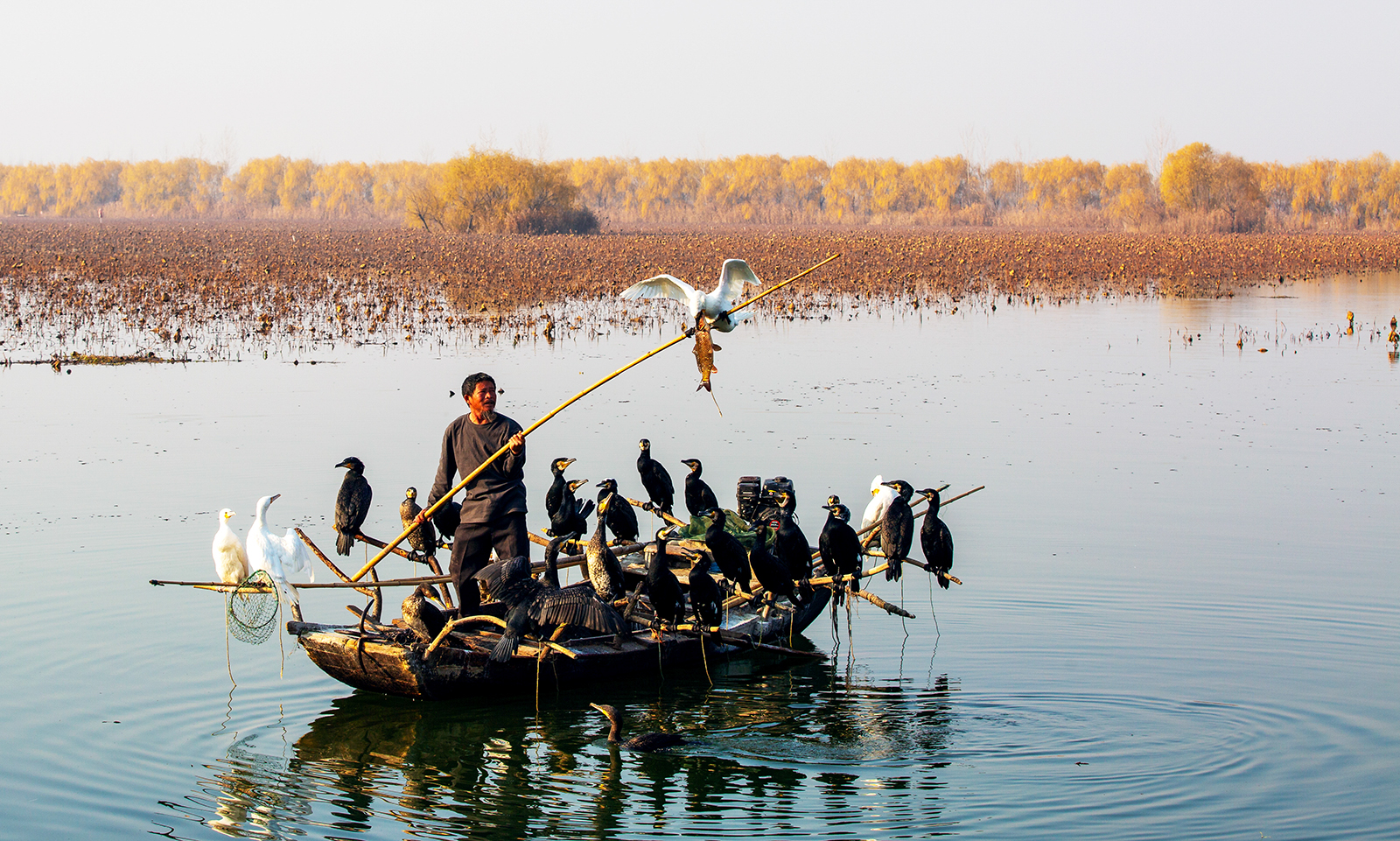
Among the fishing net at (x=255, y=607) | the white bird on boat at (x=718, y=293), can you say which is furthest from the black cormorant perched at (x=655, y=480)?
the fishing net at (x=255, y=607)

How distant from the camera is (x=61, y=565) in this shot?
10680 millimetres

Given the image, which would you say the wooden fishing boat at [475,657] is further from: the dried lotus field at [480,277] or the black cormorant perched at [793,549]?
the dried lotus field at [480,277]

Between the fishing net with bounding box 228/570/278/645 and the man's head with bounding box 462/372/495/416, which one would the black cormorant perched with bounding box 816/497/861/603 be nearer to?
the man's head with bounding box 462/372/495/416

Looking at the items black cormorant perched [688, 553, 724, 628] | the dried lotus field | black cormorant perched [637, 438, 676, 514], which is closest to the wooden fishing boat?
black cormorant perched [688, 553, 724, 628]

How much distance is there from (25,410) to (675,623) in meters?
11.1

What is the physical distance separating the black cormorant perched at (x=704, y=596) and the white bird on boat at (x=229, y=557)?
8.25ft

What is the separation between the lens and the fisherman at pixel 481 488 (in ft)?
26.6

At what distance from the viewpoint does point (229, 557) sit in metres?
8.21

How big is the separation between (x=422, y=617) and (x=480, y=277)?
26669mm

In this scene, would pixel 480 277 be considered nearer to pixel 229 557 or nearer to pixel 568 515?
pixel 568 515

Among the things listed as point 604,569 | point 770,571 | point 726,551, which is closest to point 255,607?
point 604,569

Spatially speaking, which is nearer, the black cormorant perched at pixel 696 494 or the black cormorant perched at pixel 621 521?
the black cormorant perched at pixel 621 521

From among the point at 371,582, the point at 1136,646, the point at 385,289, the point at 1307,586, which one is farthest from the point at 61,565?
the point at 385,289

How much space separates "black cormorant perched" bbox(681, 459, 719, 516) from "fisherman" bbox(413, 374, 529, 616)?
192 cm
